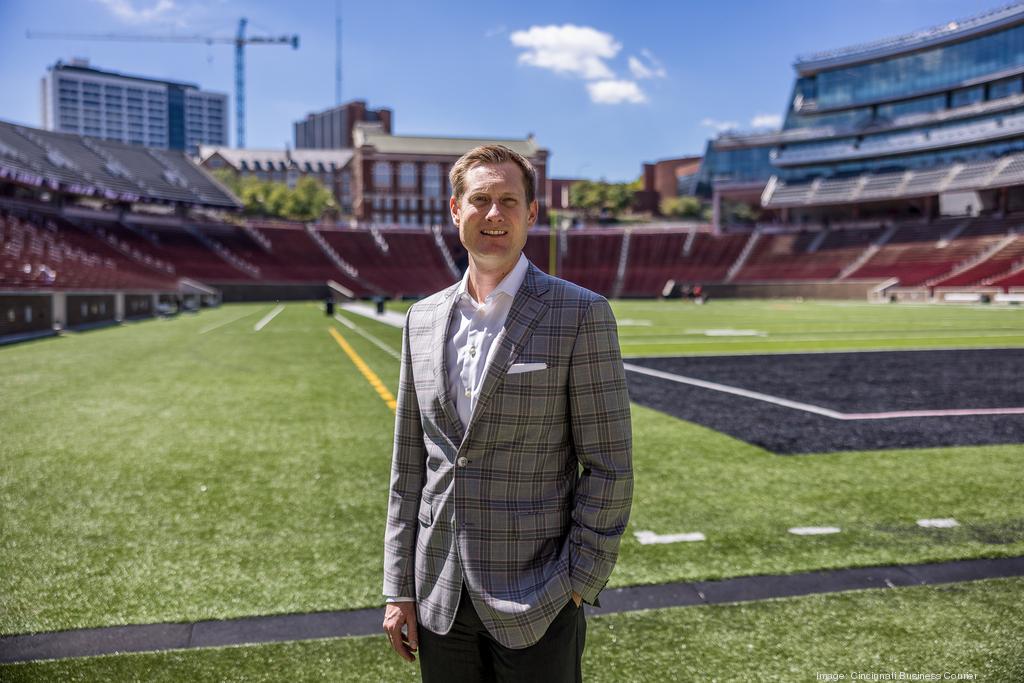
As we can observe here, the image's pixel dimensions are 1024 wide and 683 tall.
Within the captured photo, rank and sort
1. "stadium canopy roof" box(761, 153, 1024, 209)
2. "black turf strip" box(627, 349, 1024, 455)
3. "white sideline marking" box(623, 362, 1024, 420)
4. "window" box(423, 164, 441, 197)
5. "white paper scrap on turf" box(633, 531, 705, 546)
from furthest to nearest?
"window" box(423, 164, 441, 197) < "stadium canopy roof" box(761, 153, 1024, 209) < "white sideline marking" box(623, 362, 1024, 420) < "black turf strip" box(627, 349, 1024, 455) < "white paper scrap on turf" box(633, 531, 705, 546)

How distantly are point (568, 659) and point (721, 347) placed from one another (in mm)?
16470

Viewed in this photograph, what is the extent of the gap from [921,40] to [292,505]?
266 feet

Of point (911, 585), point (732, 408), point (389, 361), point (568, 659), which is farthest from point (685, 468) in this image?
point (389, 361)

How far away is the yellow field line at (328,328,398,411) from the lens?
1022 centimetres

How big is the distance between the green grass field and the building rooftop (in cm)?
7318

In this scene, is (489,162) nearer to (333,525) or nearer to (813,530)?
(333,525)

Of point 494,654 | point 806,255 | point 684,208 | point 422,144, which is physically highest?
point 422,144

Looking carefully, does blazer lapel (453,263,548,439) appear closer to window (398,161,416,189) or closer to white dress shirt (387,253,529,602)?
white dress shirt (387,253,529,602)

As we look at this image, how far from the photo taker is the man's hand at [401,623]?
215 cm

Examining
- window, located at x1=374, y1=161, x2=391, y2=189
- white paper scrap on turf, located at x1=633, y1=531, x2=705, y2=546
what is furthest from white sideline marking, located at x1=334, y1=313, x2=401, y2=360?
window, located at x1=374, y1=161, x2=391, y2=189

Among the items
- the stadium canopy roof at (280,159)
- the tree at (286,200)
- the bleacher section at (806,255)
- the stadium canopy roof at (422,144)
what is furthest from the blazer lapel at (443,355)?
the stadium canopy roof at (280,159)

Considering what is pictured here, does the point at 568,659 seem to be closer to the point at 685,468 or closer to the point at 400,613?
the point at 400,613

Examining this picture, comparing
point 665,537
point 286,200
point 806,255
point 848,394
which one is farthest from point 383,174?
point 665,537

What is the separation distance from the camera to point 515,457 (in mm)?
2020
